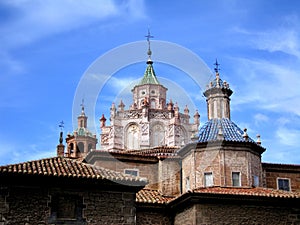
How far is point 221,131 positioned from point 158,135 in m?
31.0

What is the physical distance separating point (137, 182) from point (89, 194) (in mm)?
1917

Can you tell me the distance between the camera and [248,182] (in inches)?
1022

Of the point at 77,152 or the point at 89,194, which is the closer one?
the point at 89,194

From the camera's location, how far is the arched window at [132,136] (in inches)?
2225

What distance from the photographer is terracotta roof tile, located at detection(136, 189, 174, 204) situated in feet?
80.3

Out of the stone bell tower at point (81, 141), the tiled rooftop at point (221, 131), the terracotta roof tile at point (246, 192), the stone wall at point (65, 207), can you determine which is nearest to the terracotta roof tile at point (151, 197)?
the terracotta roof tile at point (246, 192)

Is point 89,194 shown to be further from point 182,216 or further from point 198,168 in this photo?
point 198,168

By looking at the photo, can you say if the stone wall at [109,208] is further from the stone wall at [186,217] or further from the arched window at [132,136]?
the arched window at [132,136]

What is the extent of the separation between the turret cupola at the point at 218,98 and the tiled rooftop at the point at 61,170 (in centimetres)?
926

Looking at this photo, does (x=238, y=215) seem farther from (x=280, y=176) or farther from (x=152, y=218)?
(x=280, y=176)

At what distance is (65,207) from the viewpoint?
2061 cm

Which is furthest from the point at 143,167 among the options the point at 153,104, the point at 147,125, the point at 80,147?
the point at 153,104

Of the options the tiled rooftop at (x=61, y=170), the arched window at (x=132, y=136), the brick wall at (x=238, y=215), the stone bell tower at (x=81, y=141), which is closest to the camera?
the tiled rooftop at (x=61, y=170)

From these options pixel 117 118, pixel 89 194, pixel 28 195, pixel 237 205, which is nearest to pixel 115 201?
pixel 89 194
